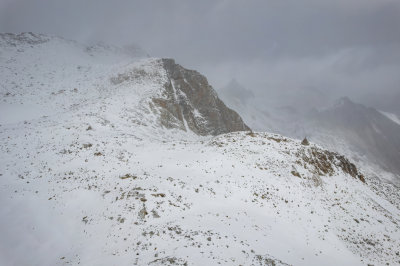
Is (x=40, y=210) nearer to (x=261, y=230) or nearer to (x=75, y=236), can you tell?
(x=75, y=236)

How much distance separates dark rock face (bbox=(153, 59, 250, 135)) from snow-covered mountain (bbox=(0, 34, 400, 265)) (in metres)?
24.4

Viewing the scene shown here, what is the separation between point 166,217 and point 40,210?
28.0 feet

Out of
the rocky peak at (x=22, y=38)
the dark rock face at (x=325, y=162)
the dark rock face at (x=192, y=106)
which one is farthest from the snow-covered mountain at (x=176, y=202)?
the rocky peak at (x=22, y=38)

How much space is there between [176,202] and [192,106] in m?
63.6

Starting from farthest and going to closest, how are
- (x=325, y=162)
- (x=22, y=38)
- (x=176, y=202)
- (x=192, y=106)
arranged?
(x=22, y=38) < (x=192, y=106) < (x=325, y=162) < (x=176, y=202)

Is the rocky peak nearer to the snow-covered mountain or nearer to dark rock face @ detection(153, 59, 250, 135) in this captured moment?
dark rock face @ detection(153, 59, 250, 135)

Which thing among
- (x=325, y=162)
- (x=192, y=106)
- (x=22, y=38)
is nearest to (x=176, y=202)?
(x=325, y=162)

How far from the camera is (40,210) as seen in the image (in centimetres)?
1611

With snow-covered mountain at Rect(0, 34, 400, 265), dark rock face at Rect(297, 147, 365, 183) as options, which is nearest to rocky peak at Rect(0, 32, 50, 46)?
snow-covered mountain at Rect(0, 34, 400, 265)

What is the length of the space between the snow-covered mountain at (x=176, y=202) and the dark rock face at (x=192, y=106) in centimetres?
2440

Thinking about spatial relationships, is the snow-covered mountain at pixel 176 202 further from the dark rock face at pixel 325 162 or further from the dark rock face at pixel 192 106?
the dark rock face at pixel 192 106

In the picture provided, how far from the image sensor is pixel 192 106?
80.0 m

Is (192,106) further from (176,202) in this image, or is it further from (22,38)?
(22,38)

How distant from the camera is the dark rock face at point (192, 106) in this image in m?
68.2
